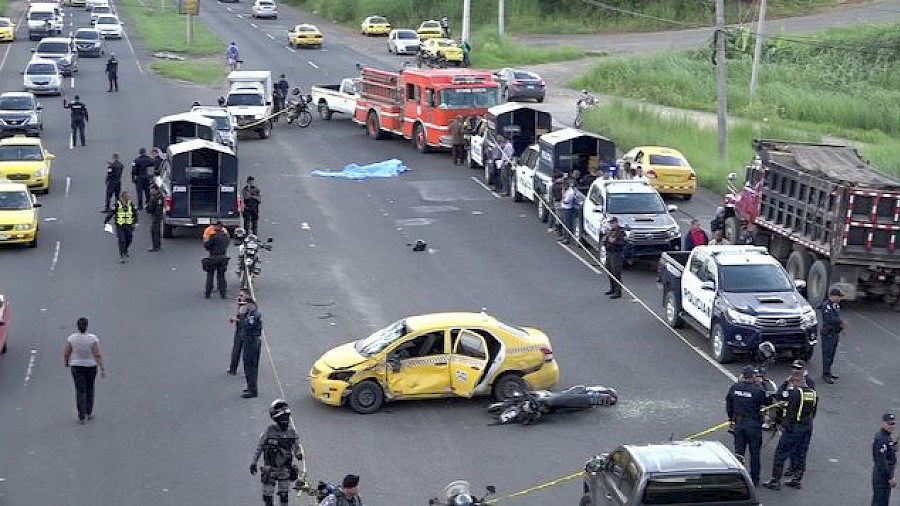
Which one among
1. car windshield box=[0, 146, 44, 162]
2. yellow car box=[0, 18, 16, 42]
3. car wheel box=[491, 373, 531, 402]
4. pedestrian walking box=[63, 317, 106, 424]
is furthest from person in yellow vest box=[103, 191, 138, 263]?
yellow car box=[0, 18, 16, 42]

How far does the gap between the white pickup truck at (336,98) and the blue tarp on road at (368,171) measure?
9.00 meters

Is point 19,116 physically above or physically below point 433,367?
above

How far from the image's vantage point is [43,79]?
59906 mm

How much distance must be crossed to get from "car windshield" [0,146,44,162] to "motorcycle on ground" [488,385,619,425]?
22249 millimetres

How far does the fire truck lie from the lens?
45812 mm

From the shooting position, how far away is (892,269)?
2766cm

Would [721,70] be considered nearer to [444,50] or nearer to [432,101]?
[432,101]

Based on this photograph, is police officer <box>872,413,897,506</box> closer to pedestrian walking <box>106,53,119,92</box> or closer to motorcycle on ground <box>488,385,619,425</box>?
motorcycle on ground <box>488,385,619,425</box>

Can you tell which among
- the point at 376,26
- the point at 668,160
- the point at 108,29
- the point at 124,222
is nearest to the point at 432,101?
the point at 668,160

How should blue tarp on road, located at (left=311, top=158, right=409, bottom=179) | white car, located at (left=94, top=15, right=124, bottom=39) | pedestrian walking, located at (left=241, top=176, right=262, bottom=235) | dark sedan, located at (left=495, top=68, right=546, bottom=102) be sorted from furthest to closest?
white car, located at (left=94, top=15, right=124, bottom=39) → dark sedan, located at (left=495, top=68, right=546, bottom=102) → blue tarp on road, located at (left=311, top=158, right=409, bottom=179) → pedestrian walking, located at (left=241, top=176, right=262, bottom=235)

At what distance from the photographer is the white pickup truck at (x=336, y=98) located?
54.4 meters

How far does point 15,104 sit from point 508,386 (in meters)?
31.7

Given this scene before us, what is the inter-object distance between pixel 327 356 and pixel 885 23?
6576cm

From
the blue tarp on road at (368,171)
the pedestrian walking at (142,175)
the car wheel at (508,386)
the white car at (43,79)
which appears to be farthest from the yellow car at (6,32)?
the car wheel at (508,386)
